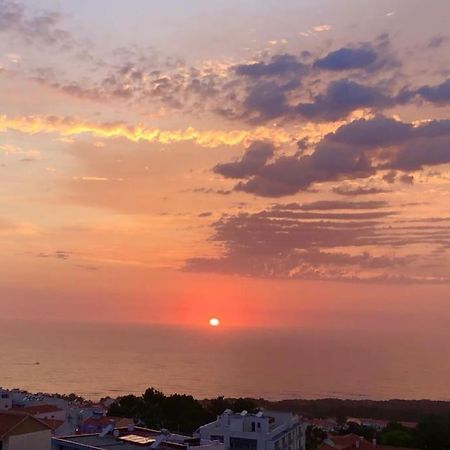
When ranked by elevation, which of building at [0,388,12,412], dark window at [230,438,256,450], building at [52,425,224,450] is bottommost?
dark window at [230,438,256,450]

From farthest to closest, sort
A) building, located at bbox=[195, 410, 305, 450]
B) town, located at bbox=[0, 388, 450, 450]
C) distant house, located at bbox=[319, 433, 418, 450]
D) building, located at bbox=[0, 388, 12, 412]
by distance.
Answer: building, located at bbox=[0, 388, 12, 412] < distant house, located at bbox=[319, 433, 418, 450] < building, located at bbox=[195, 410, 305, 450] < town, located at bbox=[0, 388, 450, 450]

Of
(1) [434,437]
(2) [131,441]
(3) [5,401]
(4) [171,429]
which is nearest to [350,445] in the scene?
(1) [434,437]

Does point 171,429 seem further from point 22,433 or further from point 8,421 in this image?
point 8,421

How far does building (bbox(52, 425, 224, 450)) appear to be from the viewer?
65.2 ft

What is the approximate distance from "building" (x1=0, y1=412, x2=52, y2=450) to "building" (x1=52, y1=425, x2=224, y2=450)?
101cm

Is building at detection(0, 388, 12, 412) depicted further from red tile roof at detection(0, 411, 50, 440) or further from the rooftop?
the rooftop

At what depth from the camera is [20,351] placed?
172 metres

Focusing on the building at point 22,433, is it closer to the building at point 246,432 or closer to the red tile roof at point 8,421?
the red tile roof at point 8,421

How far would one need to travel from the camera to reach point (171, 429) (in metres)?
40.3

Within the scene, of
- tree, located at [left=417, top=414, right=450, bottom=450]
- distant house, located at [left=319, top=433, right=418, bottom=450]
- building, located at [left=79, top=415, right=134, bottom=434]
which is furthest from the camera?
tree, located at [left=417, top=414, right=450, bottom=450]

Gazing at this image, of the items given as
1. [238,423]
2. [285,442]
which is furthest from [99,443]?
[285,442]

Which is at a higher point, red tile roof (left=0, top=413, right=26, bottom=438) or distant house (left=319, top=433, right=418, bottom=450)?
red tile roof (left=0, top=413, right=26, bottom=438)

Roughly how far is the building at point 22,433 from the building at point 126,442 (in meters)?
1.01

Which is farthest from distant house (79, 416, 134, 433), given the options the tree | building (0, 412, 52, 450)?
the tree
